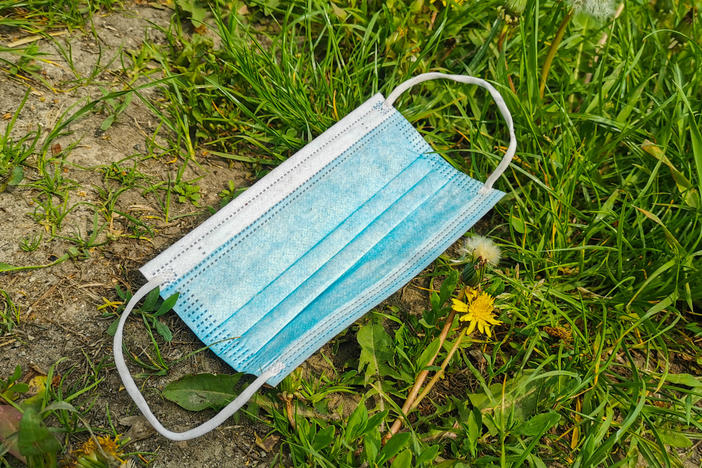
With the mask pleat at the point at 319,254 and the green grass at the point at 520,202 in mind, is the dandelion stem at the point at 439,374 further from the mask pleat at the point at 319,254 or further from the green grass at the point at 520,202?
the mask pleat at the point at 319,254

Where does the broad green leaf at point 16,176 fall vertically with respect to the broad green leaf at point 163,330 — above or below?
above

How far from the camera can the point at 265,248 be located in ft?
6.00

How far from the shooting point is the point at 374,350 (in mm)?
1751

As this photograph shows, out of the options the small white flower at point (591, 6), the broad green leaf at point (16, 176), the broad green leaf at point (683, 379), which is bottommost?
the broad green leaf at point (683, 379)

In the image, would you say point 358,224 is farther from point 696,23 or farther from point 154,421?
point 696,23

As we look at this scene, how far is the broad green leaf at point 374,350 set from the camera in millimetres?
1726

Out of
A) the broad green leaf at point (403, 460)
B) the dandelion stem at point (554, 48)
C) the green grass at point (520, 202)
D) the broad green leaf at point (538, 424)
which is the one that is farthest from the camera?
the dandelion stem at point (554, 48)

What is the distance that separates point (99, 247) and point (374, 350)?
0.95 meters

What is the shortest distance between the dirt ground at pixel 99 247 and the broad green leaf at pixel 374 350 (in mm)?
353

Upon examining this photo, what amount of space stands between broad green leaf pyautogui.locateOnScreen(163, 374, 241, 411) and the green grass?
9cm

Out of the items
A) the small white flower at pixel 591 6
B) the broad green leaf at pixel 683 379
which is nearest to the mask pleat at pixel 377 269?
the small white flower at pixel 591 6

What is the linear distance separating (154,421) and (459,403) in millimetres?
883

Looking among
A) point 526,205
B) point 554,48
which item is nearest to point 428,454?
point 526,205

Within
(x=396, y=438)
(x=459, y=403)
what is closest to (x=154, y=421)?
(x=396, y=438)
